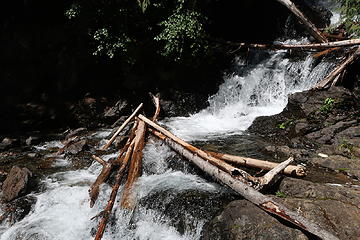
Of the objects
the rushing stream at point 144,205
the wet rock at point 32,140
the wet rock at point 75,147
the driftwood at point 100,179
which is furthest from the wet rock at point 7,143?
the driftwood at point 100,179

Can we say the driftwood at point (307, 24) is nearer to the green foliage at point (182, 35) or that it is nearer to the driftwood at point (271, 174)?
the green foliage at point (182, 35)

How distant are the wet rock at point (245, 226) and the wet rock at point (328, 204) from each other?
0.55 m

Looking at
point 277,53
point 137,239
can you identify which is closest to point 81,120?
point 137,239

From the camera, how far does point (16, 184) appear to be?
22.8 feet

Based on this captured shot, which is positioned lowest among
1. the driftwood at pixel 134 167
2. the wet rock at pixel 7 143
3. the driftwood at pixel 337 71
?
the wet rock at pixel 7 143

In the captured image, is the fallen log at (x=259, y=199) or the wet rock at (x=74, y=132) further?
the wet rock at (x=74, y=132)

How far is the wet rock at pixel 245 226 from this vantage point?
13.6 feet

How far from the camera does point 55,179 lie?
7.60m

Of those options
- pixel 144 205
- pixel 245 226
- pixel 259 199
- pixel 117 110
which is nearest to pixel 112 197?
pixel 144 205

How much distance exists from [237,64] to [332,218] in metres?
11.0

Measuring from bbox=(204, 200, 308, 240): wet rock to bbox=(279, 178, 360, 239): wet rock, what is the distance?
546 millimetres

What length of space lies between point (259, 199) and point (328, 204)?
3.88ft

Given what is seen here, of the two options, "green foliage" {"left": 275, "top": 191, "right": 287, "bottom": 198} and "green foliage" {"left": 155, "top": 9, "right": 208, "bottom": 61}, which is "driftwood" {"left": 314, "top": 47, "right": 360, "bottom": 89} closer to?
"green foliage" {"left": 155, "top": 9, "right": 208, "bottom": 61}

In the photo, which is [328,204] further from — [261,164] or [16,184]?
[16,184]
